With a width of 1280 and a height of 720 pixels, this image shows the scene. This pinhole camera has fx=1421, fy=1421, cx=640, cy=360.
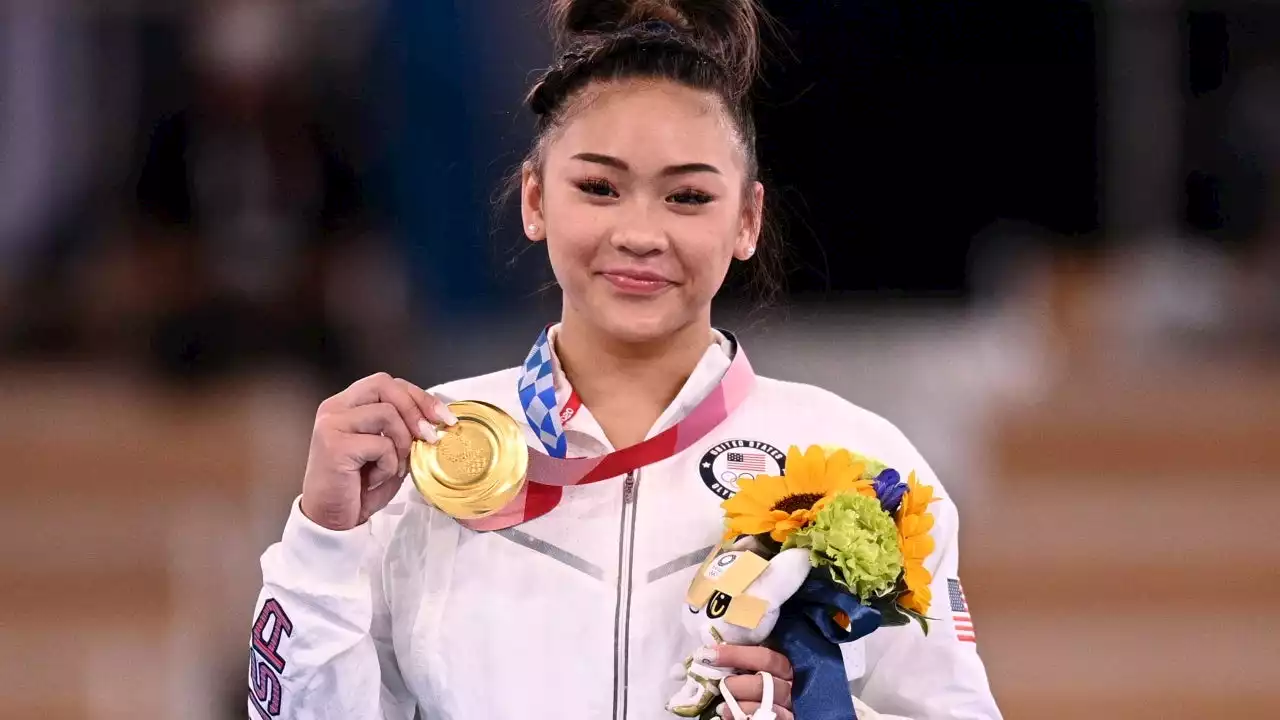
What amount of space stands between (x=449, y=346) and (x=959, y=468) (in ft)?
3.75

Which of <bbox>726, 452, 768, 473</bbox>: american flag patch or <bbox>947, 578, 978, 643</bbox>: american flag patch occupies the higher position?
<bbox>726, 452, 768, 473</bbox>: american flag patch

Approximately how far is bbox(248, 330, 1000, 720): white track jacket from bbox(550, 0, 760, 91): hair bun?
0.45 meters

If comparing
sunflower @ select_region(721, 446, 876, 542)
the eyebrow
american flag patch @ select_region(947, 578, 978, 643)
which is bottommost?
american flag patch @ select_region(947, 578, 978, 643)

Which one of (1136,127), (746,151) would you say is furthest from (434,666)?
(1136,127)

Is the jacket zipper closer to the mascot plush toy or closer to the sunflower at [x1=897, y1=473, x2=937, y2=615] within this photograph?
the mascot plush toy

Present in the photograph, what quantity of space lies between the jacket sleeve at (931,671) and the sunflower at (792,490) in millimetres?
246

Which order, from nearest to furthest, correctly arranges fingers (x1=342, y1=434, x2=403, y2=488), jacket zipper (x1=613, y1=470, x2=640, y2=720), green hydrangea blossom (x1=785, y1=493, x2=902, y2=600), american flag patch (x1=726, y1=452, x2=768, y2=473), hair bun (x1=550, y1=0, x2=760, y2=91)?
green hydrangea blossom (x1=785, y1=493, x2=902, y2=600) < fingers (x1=342, y1=434, x2=403, y2=488) < jacket zipper (x1=613, y1=470, x2=640, y2=720) < american flag patch (x1=726, y1=452, x2=768, y2=473) < hair bun (x1=550, y1=0, x2=760, y2=91)

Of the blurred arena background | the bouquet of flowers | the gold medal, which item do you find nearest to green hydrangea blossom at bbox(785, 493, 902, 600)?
the bouquet of flowers

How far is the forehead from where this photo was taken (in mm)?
1759

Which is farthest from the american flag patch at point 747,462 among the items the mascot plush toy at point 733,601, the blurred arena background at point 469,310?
the blurred arena background at point 469,310

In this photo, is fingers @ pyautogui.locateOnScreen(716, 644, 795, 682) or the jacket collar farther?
the jacket collar

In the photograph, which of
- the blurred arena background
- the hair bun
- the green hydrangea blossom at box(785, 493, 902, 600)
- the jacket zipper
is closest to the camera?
the green hydrangea blossom at box(785, 493, 902, 600)

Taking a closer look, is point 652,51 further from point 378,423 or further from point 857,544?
point 857,544

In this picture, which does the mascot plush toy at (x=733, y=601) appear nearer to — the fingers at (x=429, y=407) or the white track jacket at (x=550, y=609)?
the white track jacket at (x=550, y=609)
